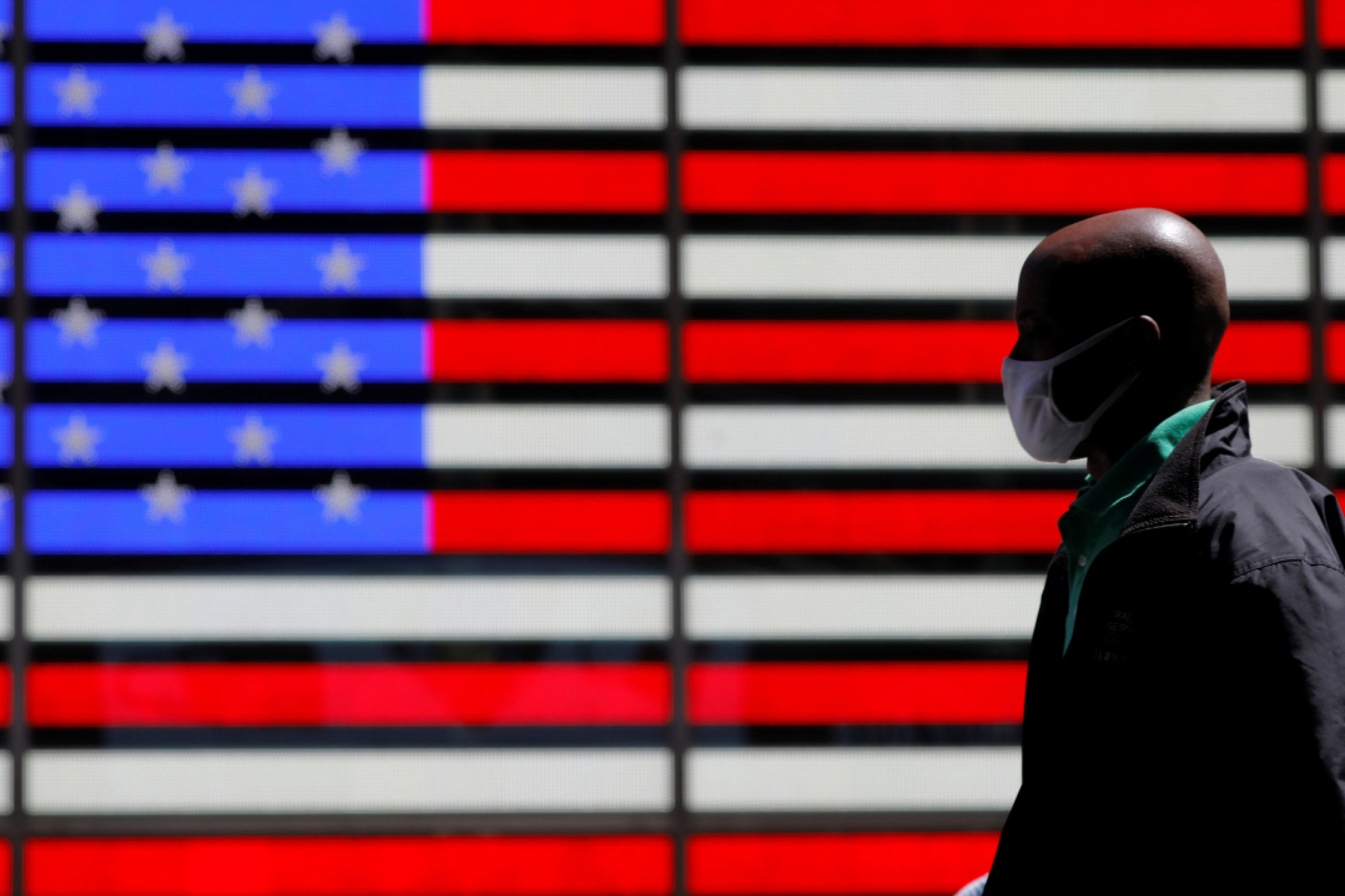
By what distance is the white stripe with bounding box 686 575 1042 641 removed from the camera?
4094 mm

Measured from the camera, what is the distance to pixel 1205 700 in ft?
4.80

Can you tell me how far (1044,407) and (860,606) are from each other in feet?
7.51

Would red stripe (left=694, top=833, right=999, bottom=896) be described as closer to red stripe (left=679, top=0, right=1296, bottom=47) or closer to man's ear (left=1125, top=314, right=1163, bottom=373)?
man's ear (left=1125, top=314, right=1163, bottom=373)

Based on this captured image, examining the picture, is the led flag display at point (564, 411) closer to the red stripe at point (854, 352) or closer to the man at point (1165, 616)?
the red stripe at point (854, 352)

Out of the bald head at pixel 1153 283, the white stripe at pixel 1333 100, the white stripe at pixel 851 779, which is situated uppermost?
the white stripe at pixel 1333 100

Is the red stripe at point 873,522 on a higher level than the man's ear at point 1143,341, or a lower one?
lower

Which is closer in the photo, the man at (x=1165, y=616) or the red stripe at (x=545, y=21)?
the man at (x=1165, y=616)

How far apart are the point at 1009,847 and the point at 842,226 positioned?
2.85m

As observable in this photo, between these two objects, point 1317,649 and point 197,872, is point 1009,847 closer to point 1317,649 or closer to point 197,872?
point 1317,649

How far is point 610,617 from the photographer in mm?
4086

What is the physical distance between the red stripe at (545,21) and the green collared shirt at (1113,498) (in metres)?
2.94

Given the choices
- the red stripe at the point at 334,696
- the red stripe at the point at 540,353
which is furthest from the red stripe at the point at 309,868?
the red stripe at the point at 540,353

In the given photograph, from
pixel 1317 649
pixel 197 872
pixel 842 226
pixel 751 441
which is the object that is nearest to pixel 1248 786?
pixel 1317 649

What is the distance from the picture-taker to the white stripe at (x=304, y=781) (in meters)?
4.03
